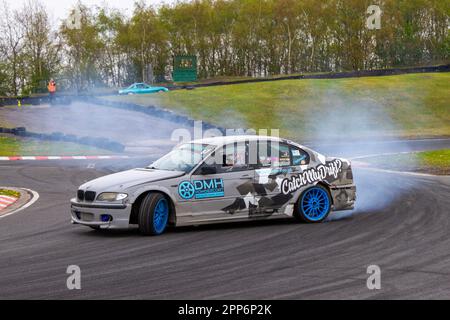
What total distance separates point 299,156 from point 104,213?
3.30 m

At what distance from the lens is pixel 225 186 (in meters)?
10.8

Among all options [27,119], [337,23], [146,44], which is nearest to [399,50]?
[337,23]

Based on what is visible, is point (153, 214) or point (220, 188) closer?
point (153, 214)

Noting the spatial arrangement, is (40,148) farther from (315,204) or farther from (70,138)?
(315,204)

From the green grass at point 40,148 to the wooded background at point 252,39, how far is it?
53.5 m

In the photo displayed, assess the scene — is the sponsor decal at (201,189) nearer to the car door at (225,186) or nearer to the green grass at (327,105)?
the car door at (225,186)

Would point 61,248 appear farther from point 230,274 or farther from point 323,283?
point 323,283

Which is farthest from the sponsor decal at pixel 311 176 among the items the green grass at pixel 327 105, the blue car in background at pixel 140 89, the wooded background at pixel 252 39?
the wooded background at pixel 252 39

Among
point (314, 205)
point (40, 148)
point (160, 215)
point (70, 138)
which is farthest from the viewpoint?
point (70, 138)

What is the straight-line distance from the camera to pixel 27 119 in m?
37.0

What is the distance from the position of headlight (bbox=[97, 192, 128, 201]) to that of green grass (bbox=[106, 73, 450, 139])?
1057 inches

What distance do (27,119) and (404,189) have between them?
84.0 feet

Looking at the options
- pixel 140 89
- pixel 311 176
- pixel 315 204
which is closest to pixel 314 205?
pixel 315 204

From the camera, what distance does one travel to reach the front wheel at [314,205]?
11312mm
